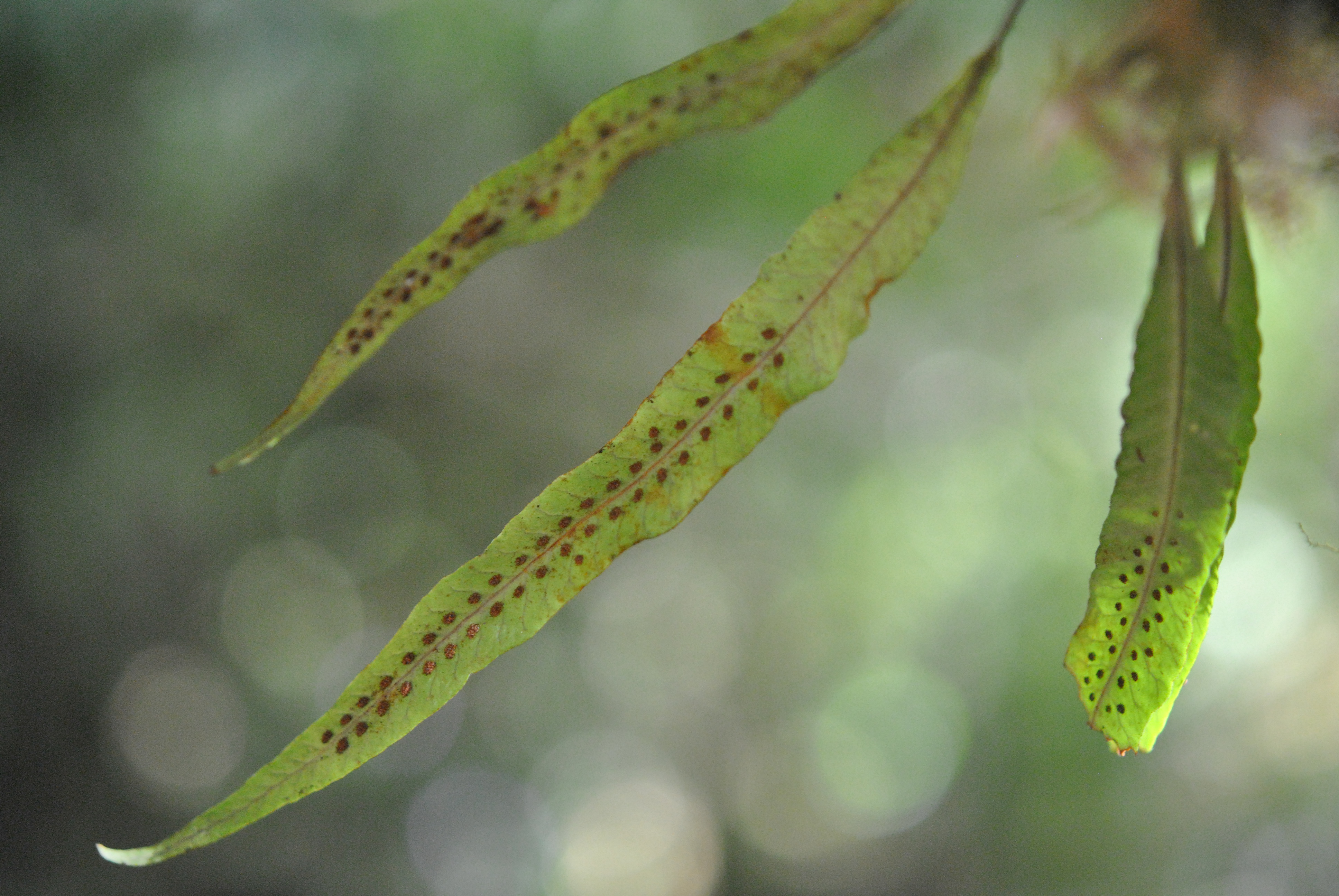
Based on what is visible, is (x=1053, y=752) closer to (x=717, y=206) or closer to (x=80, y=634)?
(x=717, y=206)

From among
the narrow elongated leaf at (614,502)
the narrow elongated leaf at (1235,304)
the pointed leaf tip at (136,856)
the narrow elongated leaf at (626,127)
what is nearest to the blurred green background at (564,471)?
the narrow elongated leaf at (1235,304)

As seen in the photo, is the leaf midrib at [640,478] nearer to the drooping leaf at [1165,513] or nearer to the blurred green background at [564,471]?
the drooping leaf at [1165,513]

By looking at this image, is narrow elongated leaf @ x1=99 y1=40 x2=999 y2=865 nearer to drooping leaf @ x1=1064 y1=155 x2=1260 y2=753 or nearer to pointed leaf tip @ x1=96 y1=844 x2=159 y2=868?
pointed leaf tip @ x1=96 y1=844 x2=159 y2=868

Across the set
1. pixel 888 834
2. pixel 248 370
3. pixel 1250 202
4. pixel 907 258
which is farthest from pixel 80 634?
pixel 888 834

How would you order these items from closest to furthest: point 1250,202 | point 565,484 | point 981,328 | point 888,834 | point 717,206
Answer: point 565,484 < point 1250,202 < point 717,206 < point 981,328 < point 888,834

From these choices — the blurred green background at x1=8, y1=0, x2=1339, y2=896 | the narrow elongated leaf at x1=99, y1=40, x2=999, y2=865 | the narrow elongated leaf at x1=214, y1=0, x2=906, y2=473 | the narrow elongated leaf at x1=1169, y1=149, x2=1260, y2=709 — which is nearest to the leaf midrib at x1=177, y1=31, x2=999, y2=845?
the narrow elongated leaf at x1=99, y1=40, x2=999, y2=865

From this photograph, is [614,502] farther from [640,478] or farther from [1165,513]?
[1165,513]
